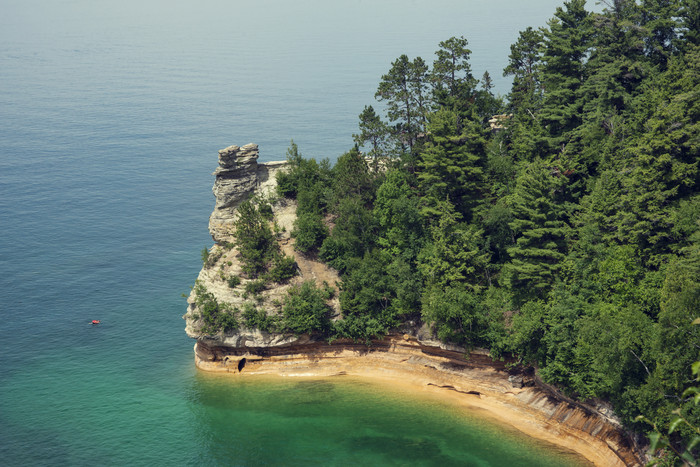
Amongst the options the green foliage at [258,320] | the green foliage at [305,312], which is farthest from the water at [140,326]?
the green foliage at [258,320]

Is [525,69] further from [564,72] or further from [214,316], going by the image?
[214,316]

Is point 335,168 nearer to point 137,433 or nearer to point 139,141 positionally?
point 137,433

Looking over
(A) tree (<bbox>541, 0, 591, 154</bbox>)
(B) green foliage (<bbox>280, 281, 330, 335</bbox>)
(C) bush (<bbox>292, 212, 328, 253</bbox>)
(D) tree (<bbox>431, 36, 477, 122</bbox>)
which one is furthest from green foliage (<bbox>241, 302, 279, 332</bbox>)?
(A) tree (<bbox>541, 0, 591, 154</bbox>)

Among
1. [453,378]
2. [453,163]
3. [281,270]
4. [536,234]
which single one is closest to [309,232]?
[281,270]

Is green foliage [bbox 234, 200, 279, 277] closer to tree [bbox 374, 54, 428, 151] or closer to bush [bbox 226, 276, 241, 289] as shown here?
bush [bbox 226, 276, 241, 289]

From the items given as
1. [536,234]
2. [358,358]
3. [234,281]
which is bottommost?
[358,358]

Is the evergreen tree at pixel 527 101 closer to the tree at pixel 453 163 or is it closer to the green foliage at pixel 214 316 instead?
the tree at pixel 453 163
